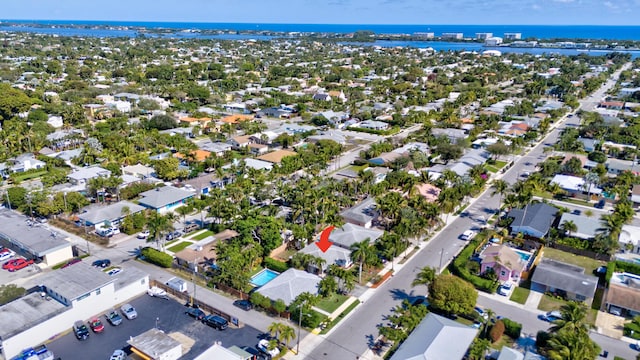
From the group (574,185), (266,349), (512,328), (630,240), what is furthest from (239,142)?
(630,240)

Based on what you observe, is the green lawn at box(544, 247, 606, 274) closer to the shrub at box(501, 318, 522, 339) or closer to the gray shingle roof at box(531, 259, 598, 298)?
the gray shingle roof at box(531, 259, 598, 298)

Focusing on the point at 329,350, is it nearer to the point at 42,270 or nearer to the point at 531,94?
the point at 42,270

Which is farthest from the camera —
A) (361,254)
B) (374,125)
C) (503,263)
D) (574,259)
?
(374,125)

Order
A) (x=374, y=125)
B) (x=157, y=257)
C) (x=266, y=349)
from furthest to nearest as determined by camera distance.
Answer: (x=374, y=125), (x=157, y=257), (x=266, y=349)

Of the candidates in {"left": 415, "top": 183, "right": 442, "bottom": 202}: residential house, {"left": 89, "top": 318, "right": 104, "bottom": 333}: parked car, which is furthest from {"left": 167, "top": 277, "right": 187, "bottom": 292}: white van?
{"left": 415, "top": 183, "right": 442, "bottom": 202}: residential house

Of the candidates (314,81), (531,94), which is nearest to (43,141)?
(314,81)

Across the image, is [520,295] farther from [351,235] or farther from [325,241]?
[325,241]
